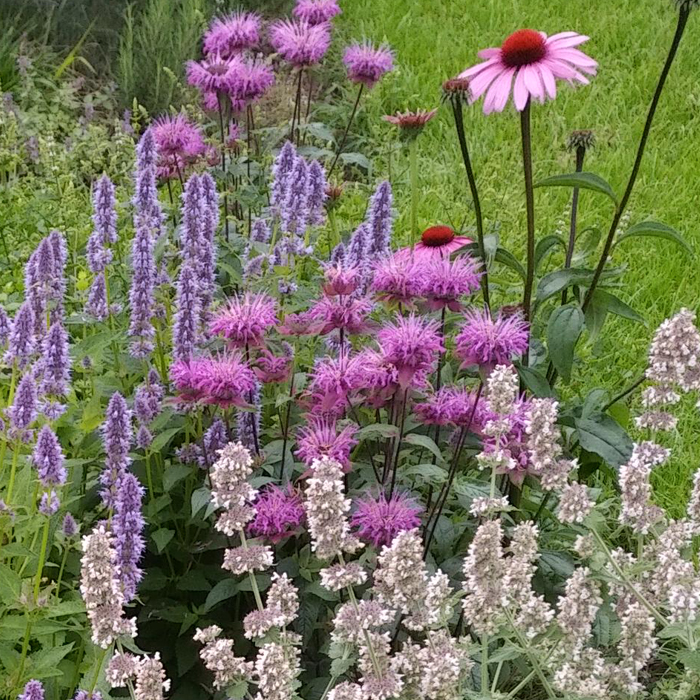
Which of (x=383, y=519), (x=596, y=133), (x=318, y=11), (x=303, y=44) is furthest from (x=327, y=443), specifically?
(x=596, y=133)

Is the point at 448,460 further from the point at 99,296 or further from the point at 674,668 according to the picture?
the point at 99,296

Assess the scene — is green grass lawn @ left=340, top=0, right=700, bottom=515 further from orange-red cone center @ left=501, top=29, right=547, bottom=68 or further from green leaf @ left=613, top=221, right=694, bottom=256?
orange-red cone center @ left=501, top=29, right=547, bottom=68

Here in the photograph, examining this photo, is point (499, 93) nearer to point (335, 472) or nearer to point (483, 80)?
point (483, 80)

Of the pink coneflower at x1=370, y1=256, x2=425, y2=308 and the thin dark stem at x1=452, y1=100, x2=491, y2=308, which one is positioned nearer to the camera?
the pink coneflower at x1=370, y1=256, x2=425, y2=308

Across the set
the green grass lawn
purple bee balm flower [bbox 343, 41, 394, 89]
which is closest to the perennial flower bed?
purple bee balm flower [bbox 343, 41, 394, 89]

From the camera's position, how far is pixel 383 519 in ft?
6.02

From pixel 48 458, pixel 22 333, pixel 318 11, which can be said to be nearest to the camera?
pixel 48 458

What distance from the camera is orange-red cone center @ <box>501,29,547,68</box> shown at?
6.50ft

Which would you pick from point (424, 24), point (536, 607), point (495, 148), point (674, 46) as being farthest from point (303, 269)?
point (424, 24)

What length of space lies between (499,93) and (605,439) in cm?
72

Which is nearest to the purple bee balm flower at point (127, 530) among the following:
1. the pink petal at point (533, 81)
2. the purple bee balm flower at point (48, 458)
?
the purple bee balm flower at point (48, 458)

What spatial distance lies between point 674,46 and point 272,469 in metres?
1.05

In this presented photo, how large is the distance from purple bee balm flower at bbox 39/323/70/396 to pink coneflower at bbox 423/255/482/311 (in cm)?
63

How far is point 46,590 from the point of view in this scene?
5.90ft
